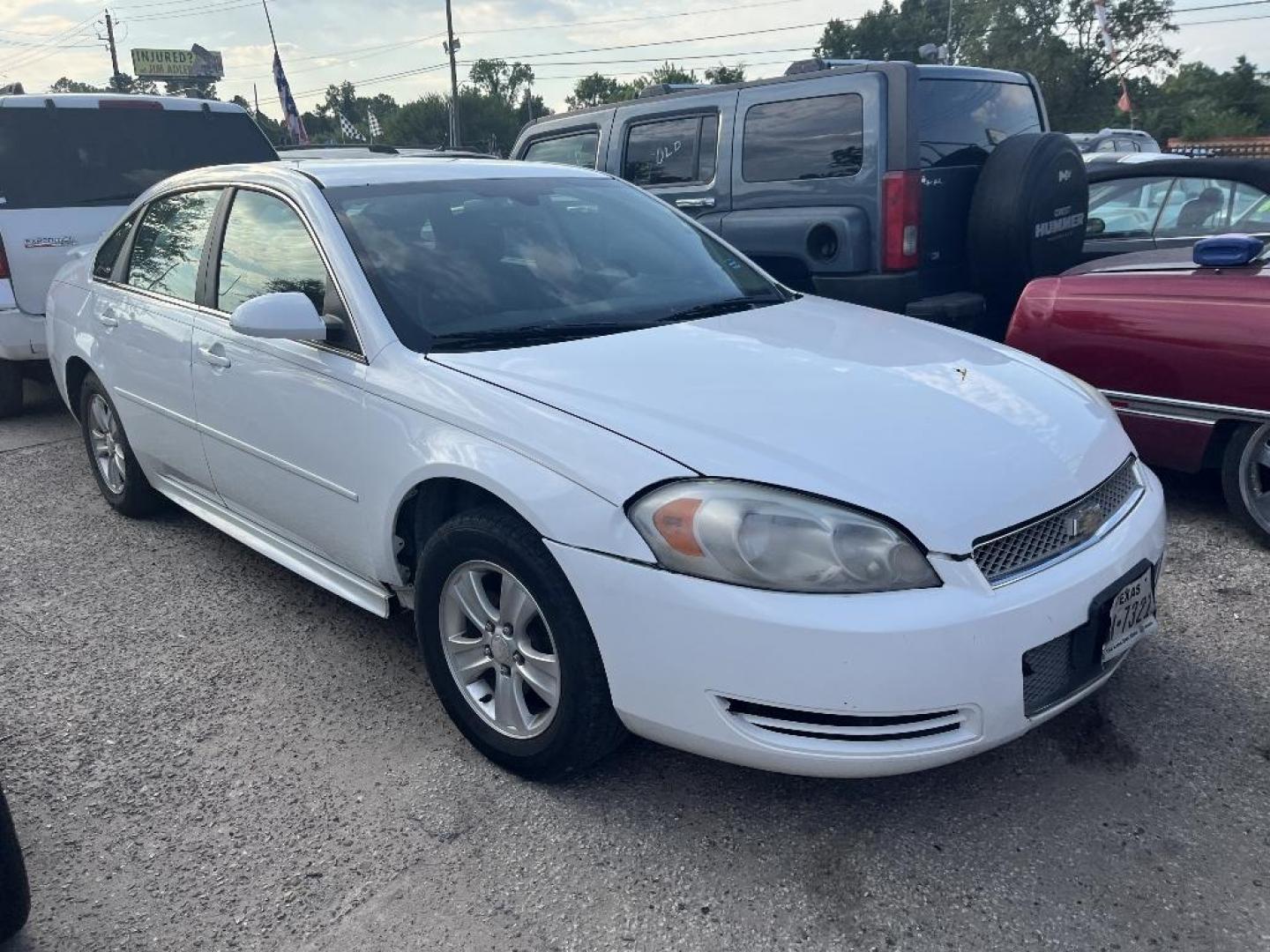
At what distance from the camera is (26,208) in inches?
255

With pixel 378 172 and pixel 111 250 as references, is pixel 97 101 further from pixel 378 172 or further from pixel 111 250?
pixel 378 172

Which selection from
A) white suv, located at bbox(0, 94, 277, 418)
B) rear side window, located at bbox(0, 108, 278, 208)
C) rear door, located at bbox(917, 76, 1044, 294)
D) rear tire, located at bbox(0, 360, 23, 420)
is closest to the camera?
rear door, located at bbox(917, 76, 1044, 294)

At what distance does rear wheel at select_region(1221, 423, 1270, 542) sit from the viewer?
397cm

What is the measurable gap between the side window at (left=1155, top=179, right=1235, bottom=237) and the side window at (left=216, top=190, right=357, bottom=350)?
4.91 m

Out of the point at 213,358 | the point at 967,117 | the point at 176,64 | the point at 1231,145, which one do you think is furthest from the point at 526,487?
the point at 176,64

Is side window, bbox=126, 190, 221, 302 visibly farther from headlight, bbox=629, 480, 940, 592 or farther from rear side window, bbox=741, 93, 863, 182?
rear side window, bbox=741, 93, 863, 182

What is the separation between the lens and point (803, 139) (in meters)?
6.19

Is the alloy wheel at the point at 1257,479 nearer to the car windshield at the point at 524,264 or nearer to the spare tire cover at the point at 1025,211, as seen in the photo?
the car windshield at the point at 524,264

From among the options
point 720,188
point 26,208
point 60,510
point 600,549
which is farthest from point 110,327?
point 720,188

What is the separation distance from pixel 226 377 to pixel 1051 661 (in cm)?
275

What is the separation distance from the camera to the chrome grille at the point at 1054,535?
2330 millimetres

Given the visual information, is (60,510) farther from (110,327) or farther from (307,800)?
(307,800)

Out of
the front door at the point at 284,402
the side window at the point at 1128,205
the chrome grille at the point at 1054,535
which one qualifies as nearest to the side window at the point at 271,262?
the front door at the point at 284,402

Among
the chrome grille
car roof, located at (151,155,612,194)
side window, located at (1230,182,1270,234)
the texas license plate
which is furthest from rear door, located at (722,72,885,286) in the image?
the texas license plate
